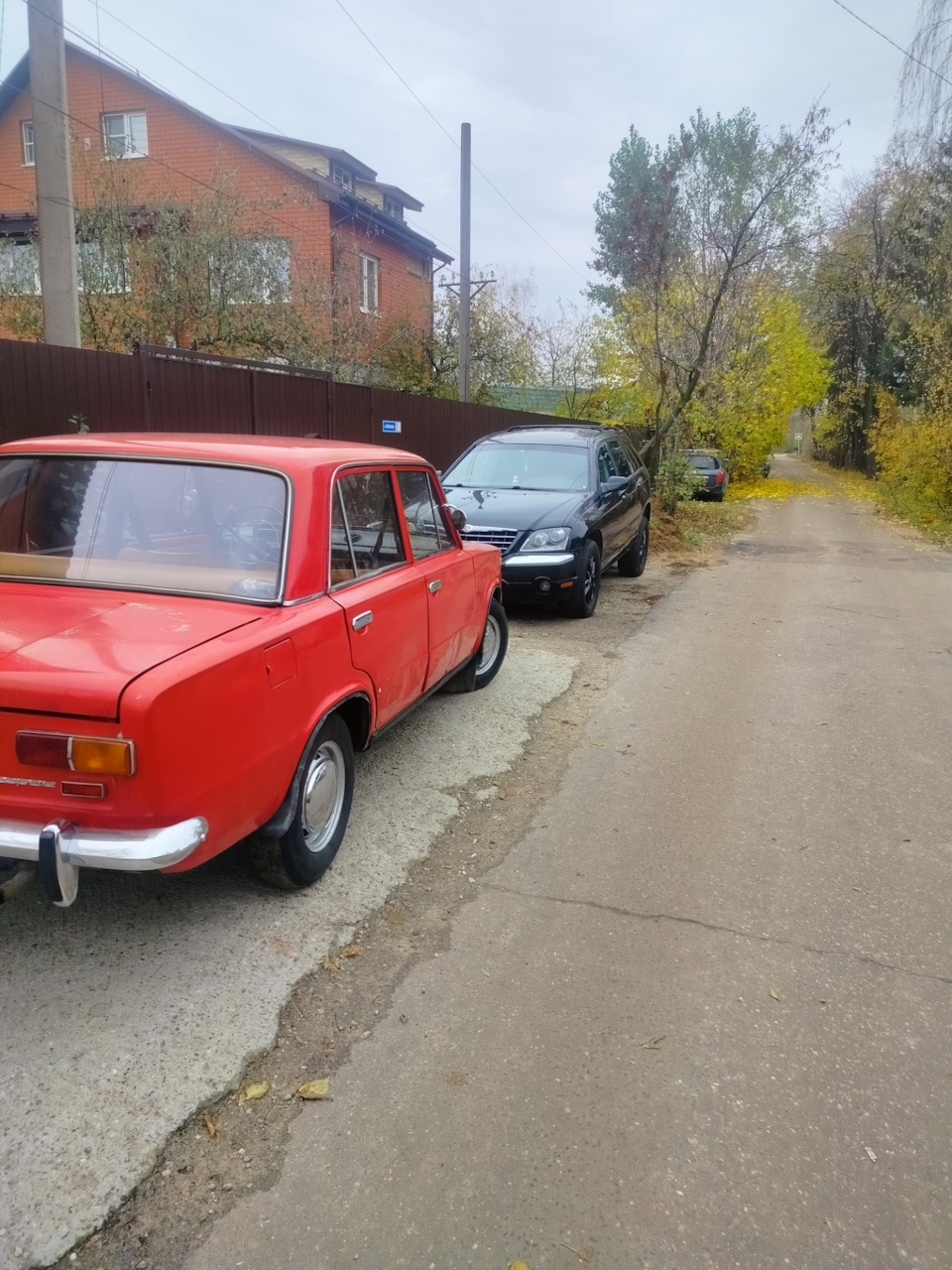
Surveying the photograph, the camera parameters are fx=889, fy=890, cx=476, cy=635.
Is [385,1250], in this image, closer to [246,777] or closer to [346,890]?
[246,777]

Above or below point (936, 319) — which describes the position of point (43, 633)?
below

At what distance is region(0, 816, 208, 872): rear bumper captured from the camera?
8.30 feet

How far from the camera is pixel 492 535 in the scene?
8227mm

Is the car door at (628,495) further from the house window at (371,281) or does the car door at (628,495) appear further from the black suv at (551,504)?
the house window at (371,281)

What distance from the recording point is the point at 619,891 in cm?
364

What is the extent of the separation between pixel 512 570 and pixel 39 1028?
598 cm

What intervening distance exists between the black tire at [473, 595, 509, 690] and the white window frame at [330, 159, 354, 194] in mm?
22671

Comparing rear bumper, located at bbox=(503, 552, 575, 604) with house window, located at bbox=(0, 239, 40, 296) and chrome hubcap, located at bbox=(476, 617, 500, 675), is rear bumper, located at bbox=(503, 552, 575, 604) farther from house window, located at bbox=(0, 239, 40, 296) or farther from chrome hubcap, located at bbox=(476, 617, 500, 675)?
house window, located at bbox=(0, 239, 40, 296)

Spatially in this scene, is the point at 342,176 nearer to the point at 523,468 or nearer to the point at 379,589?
the point at 523,468

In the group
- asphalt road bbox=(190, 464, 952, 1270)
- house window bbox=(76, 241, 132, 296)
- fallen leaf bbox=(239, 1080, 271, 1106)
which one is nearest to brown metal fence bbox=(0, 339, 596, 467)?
asphalt road bbox=(190, 464, 952, 1270)

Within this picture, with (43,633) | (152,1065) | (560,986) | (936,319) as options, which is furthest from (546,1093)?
(936,319)

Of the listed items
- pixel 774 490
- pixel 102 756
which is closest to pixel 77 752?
pixel 102 756

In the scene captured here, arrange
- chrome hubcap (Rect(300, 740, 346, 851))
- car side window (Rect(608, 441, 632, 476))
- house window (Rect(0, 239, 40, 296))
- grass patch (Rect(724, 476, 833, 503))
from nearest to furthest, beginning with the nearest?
1. chrome hubcap (Rect(300, 740, 346, 851))
2. car side window (Rect(608, 441, 632, 476))
3. house window (Rect(0, 239, 40, 296))
4. grass patch (Rect(724, 476, 833, 503))

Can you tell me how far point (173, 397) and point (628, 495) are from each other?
16.6ft
